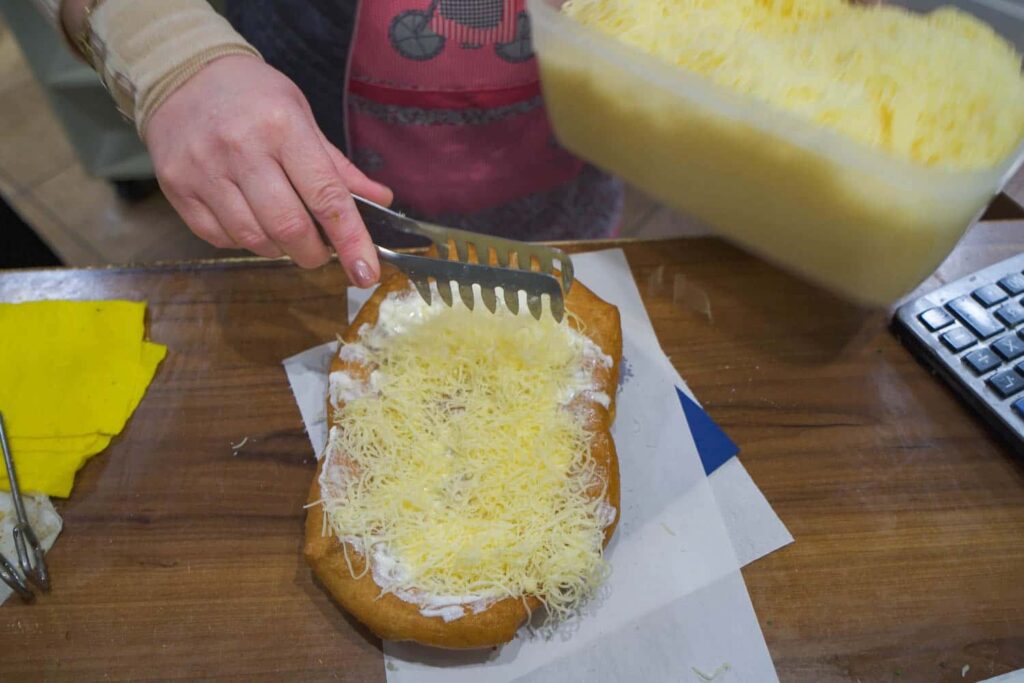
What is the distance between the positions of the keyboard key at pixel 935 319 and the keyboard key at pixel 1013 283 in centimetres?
13

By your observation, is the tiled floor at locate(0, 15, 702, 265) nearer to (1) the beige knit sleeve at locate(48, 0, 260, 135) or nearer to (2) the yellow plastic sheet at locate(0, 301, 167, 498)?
(2) the yellow plastic sheet at locate(0, 301, 167, 498)

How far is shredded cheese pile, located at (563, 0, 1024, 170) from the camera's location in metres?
0.94

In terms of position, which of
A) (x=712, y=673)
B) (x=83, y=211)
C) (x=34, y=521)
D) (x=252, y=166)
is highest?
(x=252, y=166)

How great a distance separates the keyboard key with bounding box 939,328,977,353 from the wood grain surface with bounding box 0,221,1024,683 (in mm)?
77

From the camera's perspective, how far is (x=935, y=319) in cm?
143

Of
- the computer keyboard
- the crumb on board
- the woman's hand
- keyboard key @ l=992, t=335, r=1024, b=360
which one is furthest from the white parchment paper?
keyboard key @ l=992, t=335, r=1024, b=360

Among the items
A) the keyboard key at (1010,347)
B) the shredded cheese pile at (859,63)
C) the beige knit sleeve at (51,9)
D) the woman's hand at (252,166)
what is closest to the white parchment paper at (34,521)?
the woman's hand at (252,166)

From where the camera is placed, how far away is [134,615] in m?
1.15

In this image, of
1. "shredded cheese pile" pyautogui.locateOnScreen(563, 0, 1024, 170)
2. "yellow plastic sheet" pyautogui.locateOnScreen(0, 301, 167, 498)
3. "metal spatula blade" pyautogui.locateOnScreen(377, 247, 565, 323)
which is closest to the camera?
"shredded cheese pile" pyautogui.locateOnScreen(563, 0, 1024, 170)

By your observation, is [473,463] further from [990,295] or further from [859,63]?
[990,295]

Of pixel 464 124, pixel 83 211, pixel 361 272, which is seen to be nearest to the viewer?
pixel 361 272

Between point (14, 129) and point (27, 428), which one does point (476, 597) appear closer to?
point (27, 428)

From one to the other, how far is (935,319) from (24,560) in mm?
1721

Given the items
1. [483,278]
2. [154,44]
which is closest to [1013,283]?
[483,278]
